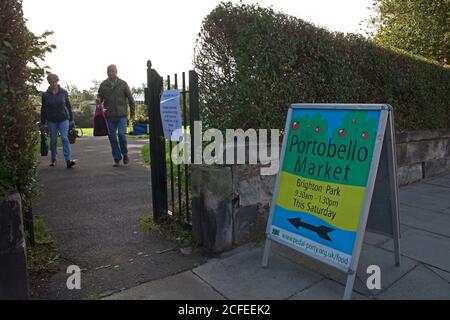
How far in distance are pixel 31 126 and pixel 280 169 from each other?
2.06 m

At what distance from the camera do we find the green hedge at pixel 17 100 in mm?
2375

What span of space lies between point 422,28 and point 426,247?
811cm

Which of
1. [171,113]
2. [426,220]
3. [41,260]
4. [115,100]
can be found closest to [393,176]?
[426,220]

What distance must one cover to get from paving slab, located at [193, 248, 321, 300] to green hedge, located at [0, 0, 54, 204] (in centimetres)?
157

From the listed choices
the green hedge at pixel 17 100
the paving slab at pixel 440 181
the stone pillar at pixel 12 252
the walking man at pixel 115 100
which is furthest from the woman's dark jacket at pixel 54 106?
the paving slab at pixel 440 181

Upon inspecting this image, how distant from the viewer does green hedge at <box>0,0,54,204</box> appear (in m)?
2.38

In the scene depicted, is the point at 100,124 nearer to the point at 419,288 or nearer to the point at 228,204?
the point at 228,204

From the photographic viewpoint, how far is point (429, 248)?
3305 millimetres

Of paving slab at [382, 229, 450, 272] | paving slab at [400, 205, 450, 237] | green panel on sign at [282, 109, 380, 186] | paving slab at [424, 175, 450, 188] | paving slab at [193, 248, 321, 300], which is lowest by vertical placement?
paving slab at [193, 248, 321, 300]

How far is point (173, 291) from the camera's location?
2625 millimetres

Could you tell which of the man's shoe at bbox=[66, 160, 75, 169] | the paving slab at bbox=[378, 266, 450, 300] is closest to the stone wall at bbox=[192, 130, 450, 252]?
the paving slab at bbox=[378, 266, 450, 300]

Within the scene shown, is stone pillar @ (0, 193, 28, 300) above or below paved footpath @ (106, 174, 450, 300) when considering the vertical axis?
above

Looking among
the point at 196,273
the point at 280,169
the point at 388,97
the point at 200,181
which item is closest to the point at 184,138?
the point at 200,181

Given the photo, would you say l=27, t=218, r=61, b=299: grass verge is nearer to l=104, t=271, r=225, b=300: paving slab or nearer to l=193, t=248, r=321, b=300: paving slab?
l=104, t=271, r=225, b=300: paving slab
